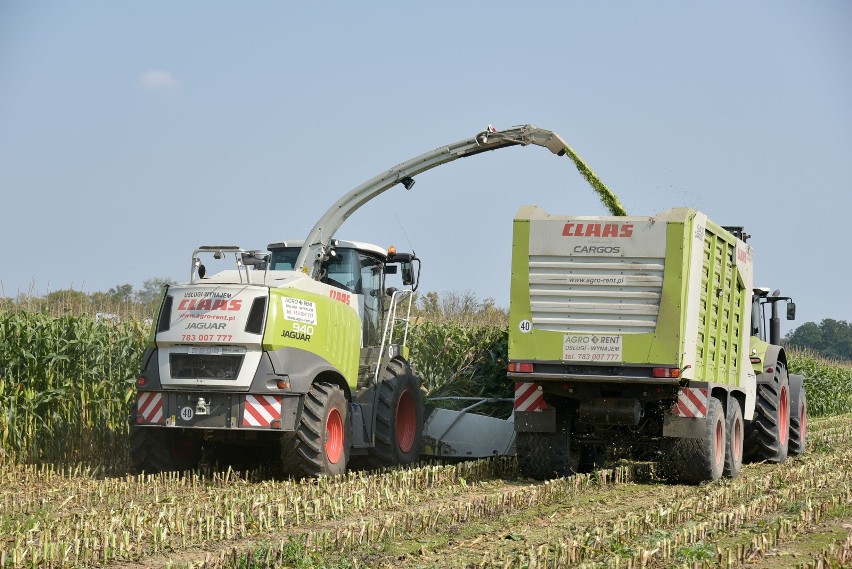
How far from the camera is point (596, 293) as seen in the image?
10539 mm

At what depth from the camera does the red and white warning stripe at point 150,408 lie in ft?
34.0

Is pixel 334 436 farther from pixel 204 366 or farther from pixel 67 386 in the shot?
pixel 67 386

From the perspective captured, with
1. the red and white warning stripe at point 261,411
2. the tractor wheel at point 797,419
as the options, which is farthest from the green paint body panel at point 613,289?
the tractor wheel at point 797,419

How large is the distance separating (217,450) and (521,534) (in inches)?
195

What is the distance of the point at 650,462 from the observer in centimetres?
1255

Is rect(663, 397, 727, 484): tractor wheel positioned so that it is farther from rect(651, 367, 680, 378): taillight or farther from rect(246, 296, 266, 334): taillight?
rect(246, 296, 266, 334): taillight

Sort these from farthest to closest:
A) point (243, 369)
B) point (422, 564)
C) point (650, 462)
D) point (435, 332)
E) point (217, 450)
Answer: point (435, 332), point (650, 462), point (217, 450), point (243, 369), point (422, 564)

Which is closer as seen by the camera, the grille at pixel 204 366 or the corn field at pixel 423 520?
the corn field at pixel 423 520

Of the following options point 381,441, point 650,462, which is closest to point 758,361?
point 650,462

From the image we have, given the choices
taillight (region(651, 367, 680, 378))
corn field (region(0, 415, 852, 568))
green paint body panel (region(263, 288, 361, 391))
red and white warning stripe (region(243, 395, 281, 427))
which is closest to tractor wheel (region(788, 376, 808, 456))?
corn field (region(0, 415, 852, 568))

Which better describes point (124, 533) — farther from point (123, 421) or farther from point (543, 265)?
point (123, 421)

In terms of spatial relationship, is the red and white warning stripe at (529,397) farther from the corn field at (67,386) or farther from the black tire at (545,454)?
the corn field at (67,386)

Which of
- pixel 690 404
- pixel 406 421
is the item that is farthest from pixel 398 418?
pixel 690 404

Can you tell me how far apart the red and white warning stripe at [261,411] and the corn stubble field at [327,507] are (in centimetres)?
61
